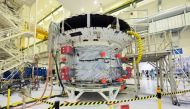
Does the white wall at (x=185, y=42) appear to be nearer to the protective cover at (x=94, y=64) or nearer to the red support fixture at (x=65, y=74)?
the protective cover at (x=94, y=64)

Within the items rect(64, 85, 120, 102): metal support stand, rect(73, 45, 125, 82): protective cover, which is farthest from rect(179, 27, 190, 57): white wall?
rect(64, 85, 120, 102): metal support stand

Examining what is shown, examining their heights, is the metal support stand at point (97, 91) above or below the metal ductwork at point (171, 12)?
below

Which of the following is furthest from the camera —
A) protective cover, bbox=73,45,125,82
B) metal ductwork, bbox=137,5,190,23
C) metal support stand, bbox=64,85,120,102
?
metal ductwork, bbox=137,5,190,23

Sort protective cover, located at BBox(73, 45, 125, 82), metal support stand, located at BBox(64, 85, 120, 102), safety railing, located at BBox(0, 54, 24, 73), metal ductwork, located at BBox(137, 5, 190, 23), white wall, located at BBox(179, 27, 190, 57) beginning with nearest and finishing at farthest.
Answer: metal support stand, located at BBox(64, 85, 120, 102) → protective cover, located at BBox(73, 45, 125, 82) → safety railing, located at BBox(0, 54, 24, 73) → metal ductwork, located at BBox(137, 5, 190, 23) → white wall, located at BBox(179, 27, 190, 57)

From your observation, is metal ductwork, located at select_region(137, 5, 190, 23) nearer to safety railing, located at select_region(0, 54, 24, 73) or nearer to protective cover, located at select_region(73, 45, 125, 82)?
protective cover, located at select_region(73, 45, 125, 82)

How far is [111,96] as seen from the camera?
5441 mm

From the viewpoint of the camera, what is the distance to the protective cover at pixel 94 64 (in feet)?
18.6

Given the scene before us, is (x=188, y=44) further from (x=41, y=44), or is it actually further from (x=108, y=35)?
(x=41, y=44)

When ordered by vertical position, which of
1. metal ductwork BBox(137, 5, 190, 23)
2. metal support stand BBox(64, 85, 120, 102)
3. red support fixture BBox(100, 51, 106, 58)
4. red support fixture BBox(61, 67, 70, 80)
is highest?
metal ductwork BBox(137, 5, 190, 23)

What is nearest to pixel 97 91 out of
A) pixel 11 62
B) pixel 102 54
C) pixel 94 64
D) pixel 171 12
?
pixel 94 64

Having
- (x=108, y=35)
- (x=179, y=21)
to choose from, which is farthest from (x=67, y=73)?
(x=179, y=21)

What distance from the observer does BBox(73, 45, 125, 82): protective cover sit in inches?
223

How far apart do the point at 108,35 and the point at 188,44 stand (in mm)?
10550

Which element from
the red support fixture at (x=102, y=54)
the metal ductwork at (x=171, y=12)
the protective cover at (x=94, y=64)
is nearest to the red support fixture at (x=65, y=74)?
the protective cover at (x=94, y=64)
